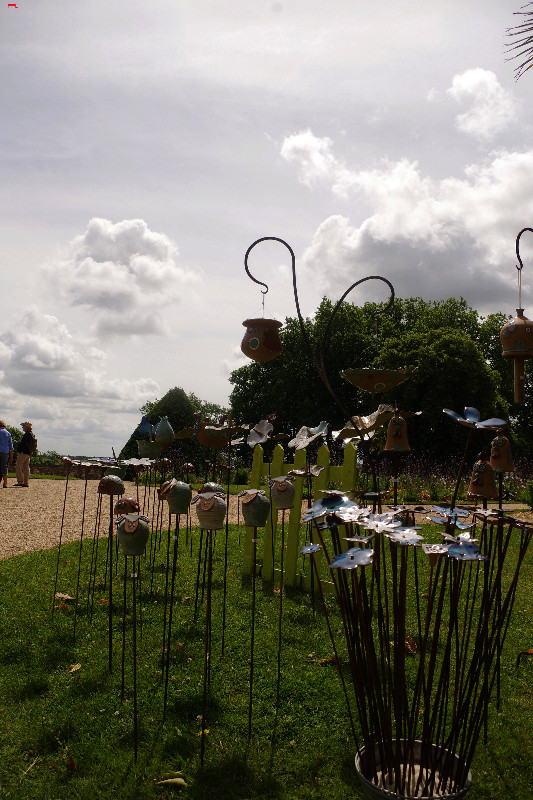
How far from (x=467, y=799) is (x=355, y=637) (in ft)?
3.31

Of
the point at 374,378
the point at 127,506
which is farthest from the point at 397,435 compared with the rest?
the point at 127,506

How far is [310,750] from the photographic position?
290cm

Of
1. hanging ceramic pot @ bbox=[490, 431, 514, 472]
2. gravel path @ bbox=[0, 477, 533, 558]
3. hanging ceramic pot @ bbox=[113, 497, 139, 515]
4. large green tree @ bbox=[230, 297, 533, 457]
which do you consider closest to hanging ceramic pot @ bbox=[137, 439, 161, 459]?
hanging ceramic pot @ bbox=[113, 497, 139, 515]

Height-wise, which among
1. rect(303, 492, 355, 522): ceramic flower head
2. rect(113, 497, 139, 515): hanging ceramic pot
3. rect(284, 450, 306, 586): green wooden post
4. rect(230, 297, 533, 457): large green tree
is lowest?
rect(284, 450, 306, 586): green wooden post

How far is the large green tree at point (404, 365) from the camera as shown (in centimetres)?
2009

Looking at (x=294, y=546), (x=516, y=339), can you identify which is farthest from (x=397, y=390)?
(x=516, y=339)

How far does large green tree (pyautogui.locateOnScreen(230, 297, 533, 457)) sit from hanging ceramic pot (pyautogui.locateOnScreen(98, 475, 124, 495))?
15.4 m

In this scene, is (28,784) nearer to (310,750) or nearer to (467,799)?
(310,750)

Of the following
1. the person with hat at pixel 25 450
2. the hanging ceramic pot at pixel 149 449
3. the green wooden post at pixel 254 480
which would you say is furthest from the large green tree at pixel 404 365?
the hanging ceramic pot at pixel 149 449

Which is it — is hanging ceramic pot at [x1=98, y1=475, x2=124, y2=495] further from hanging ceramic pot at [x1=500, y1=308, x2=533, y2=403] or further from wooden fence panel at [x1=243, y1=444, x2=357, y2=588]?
hanging ceramic pot at [x1=500, y1=308, x2=533, y2=403]

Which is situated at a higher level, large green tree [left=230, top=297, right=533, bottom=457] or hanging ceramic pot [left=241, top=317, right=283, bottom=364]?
large green tree [left=230, top=297, right=533, bottom=457]

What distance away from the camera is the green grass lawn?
2684 millimetres

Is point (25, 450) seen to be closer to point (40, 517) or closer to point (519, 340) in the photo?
point (40, 517)

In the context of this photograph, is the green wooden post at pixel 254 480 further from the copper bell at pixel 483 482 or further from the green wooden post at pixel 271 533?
the copper bell at pixel 483 482
